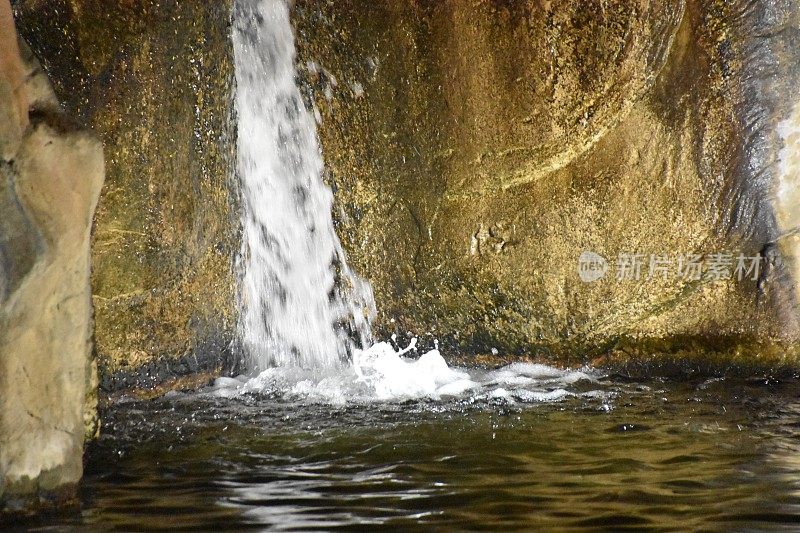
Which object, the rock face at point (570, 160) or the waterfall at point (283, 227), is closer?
the rock face at point (570, 160)

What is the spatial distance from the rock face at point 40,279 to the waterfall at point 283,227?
2.86m

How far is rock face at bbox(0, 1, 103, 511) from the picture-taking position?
3.04 metres

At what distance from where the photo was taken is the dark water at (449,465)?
3072mm

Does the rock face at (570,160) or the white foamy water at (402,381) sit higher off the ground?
the rock face at (570,160)

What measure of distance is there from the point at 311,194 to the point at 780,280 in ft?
9.66

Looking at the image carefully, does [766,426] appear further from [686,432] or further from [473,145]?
[473,145]

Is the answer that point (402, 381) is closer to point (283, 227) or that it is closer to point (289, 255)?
point (289, 255)

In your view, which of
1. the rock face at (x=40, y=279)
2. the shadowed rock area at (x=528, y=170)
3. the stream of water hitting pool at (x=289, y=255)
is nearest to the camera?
the rock face at (x=40, y=279)

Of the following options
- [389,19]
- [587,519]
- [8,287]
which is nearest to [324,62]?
[389,19]

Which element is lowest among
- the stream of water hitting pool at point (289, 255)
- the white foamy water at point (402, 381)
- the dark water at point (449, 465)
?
the dark water at point (449, 465)

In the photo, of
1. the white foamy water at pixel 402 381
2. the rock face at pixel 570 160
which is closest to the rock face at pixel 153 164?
the white foamy water at pixel 402 381

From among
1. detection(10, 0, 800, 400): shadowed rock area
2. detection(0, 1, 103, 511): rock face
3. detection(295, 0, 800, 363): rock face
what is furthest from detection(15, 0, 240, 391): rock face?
detection(0, 1, 103, 511): rock face

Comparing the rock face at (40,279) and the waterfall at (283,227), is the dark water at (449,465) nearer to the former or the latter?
the rock face at (40,279)

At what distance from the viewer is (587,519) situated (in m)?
3.03
